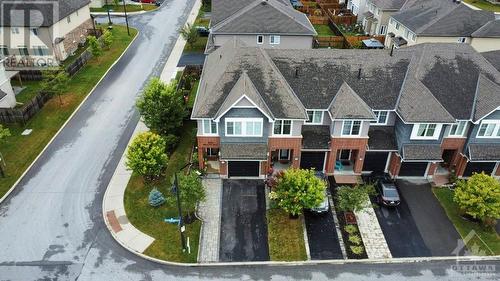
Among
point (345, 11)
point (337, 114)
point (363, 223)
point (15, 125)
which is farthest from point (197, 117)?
point (345, 11)

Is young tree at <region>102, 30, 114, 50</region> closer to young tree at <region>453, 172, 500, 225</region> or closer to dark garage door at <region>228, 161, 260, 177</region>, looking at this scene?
dark garage door at <region>228, 161, 260, 177</region>

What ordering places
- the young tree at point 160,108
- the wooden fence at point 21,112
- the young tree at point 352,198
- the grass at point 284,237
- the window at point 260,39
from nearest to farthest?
the grass at point 284,237 < the young tree at point 352,198 < the young tree at point 160,108 < the wooden fence at point 21,112 < the window at point 260,39

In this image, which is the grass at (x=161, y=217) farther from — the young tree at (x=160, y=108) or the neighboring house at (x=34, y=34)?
the neighboring house at (x=34, y=34)

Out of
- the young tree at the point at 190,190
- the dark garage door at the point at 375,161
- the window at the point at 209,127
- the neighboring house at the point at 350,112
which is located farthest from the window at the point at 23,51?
the dark garage door at the point at 375,161

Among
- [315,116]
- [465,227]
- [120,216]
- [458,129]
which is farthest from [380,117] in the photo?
[120,216]

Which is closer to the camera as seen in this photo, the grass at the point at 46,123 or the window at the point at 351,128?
the window at the point at 351,128

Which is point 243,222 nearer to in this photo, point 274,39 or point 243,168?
point 243,168
